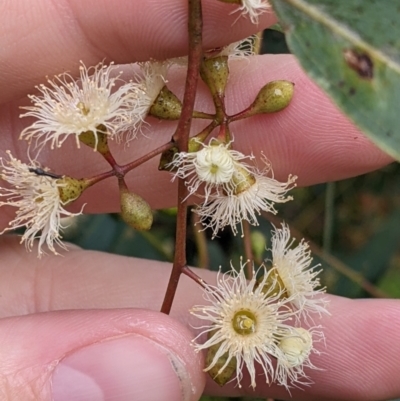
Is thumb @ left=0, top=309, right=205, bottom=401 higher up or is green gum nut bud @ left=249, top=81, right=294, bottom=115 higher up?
green gum nut bud @ left=249, top=81, right=294, bottom=115

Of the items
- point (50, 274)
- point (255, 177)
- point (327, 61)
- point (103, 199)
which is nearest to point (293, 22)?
point (327, 61)

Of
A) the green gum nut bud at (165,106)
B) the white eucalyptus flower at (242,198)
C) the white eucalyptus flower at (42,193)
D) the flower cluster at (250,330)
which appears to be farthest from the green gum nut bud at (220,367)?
the green gum nut bud at (165,106)

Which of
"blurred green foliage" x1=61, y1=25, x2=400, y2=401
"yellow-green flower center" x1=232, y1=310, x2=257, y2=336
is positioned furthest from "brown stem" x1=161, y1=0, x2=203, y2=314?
"blurred green foliage" x1=61, y1=25, x2=400, y2=401

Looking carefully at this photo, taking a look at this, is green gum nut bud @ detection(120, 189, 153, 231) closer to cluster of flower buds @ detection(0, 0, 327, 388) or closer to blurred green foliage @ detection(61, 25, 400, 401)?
cluster of flower buds @ detection(0, 0, 327, 388)

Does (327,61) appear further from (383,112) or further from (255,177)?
(255,177)

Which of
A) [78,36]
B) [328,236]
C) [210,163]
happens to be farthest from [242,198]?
[328,236]

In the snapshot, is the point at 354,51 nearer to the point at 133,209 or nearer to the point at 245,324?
the point at 133,209
